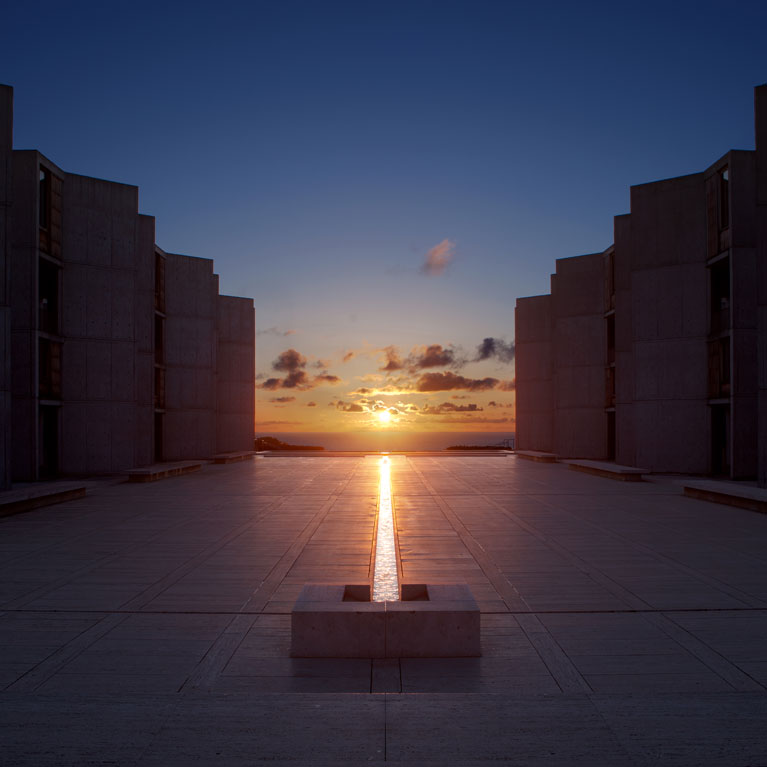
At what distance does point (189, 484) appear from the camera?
70.1 feet

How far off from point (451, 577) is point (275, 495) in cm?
1022

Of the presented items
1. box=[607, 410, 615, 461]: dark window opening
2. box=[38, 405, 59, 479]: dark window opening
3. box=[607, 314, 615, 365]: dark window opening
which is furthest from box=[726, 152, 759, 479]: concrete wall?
box=[38, 405, 59, 479]: dark window opening

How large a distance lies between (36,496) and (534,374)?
29.7m

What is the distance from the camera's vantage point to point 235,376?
131ft

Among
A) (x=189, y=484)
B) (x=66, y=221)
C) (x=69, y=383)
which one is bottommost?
(x=189, y=484)

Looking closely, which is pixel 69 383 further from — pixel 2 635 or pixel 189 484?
pixel 2 635

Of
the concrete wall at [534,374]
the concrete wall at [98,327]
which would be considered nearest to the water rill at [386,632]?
the concrete wall at [98,327]

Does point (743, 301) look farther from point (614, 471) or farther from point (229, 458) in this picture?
point (229, 458)

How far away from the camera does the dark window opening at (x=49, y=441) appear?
959 inches

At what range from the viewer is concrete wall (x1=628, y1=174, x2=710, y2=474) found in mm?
24656

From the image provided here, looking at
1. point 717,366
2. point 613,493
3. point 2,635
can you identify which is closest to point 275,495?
point 613,493

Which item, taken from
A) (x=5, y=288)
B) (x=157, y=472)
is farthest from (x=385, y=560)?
(x=157, y=472)

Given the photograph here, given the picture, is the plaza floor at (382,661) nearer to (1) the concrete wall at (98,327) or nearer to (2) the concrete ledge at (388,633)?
(2) the concrete ledge at (388,633)

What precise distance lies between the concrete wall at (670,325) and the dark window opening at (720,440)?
0.51m
